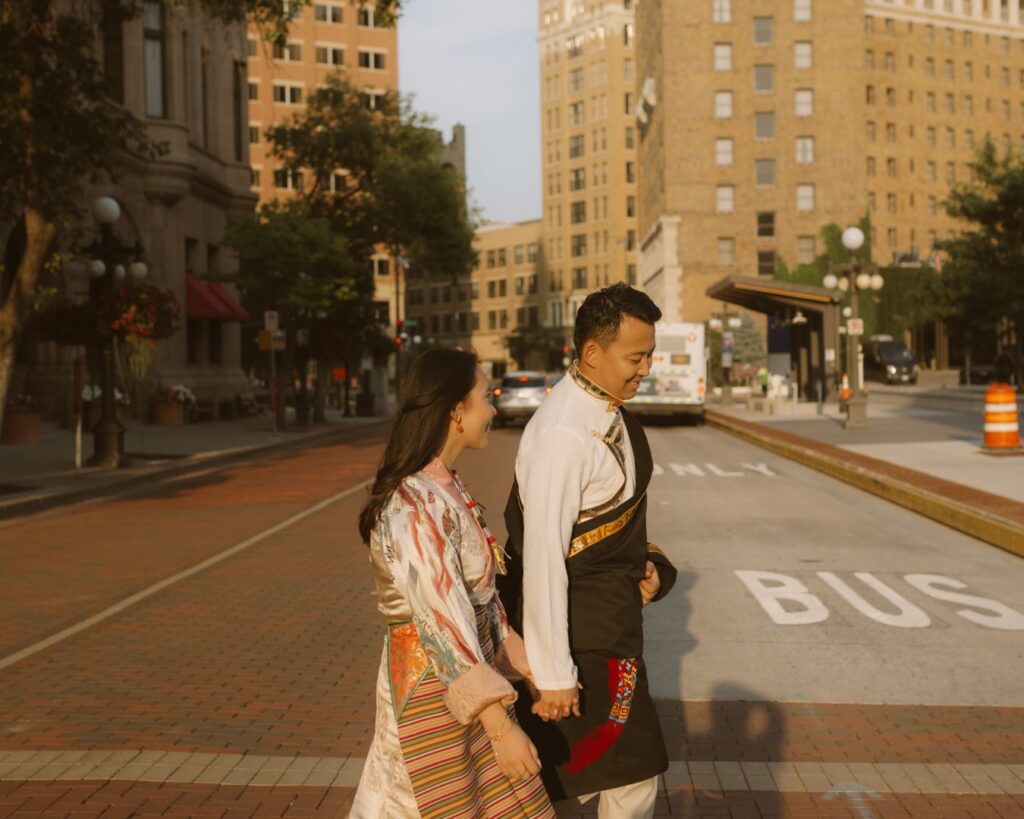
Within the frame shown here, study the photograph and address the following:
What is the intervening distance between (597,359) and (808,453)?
790 inches

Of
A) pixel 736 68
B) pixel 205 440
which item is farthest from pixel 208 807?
pixel 736 68

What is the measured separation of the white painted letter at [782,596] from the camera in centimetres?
899

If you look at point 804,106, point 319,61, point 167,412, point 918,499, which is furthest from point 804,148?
point 918,499

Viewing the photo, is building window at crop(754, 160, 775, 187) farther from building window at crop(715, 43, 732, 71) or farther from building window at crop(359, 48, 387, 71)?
building window at crop(359, 48, 387, 71)

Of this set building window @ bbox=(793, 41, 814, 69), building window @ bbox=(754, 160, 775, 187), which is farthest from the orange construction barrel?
building window @ bbox=(793, 41, 814, 69)

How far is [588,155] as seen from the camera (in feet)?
438

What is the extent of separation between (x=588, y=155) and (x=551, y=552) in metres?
133

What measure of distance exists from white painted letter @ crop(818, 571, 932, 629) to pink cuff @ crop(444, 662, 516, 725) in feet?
20.1

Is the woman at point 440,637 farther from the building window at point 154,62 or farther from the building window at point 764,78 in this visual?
the building window at point 764,78

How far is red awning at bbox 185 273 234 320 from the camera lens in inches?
1686

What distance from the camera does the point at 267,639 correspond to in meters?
8.31

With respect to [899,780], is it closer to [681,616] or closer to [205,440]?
[681,616]

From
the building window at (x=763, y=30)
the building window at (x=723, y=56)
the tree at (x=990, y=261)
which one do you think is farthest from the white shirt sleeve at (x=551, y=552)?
the building window at (x=763, y=30)

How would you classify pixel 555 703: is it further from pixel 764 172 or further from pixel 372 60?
pixel 372 60
